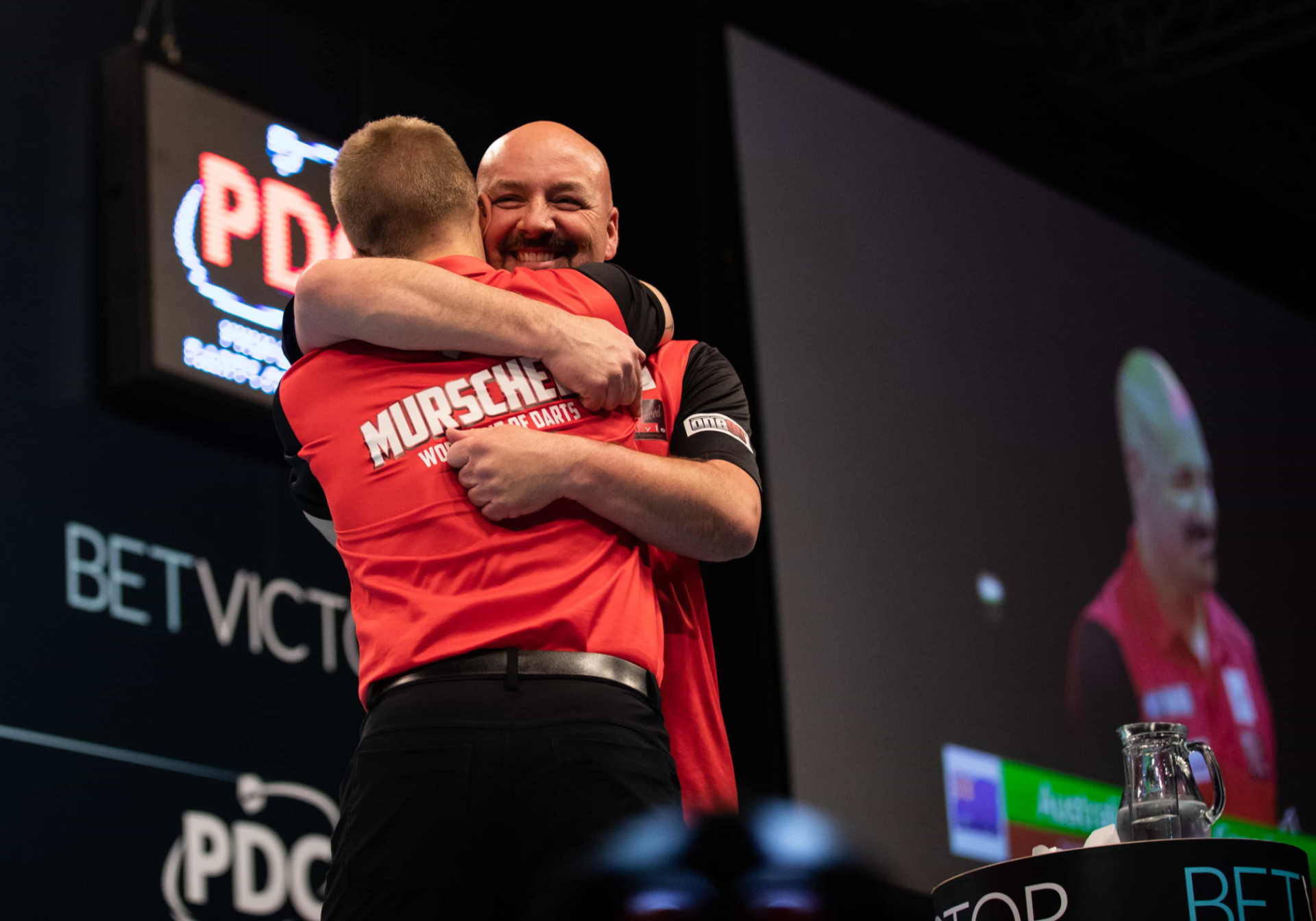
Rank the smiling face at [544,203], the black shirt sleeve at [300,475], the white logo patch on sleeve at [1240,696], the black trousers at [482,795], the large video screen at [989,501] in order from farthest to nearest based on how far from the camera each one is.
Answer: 1. the white logo patch on sleeve at [1240,696]
2. the large video screen at [989,501]
3. the smiling face at [544,203]
4. the black shirt sleeve at [300,475]
5. the black trousers at [482,795]

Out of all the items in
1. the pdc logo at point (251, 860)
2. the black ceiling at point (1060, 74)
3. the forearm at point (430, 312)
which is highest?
the black ceiling at point (1060, 74)

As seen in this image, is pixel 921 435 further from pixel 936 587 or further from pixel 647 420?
pixel 647 420

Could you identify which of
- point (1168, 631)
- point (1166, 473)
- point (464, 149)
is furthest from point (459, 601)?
point (1166, 473)

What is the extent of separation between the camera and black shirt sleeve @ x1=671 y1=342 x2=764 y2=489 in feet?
6.01

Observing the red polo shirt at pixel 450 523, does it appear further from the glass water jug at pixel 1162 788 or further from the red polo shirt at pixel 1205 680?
the red polo shirt at pixel 1205 680

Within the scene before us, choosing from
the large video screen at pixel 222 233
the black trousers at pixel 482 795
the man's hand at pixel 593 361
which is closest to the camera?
the black trousers at pixel 482 795

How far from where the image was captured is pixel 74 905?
3514mm

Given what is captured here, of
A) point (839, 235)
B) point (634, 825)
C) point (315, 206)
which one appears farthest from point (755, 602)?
point (634, 825)

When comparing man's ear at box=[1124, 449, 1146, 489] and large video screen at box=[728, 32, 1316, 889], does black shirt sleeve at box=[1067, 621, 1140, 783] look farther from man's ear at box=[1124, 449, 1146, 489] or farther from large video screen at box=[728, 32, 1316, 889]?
man's ear at box=[1124, 449, 1146, 489]

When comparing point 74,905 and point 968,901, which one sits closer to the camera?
point 968,901

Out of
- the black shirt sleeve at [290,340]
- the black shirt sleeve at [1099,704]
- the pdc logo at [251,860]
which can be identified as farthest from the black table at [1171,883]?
the black shirt sleeve at [1099,704]

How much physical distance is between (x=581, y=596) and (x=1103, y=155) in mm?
5729

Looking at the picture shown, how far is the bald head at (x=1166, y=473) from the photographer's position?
19.1 ft

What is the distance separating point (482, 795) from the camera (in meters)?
1.46
